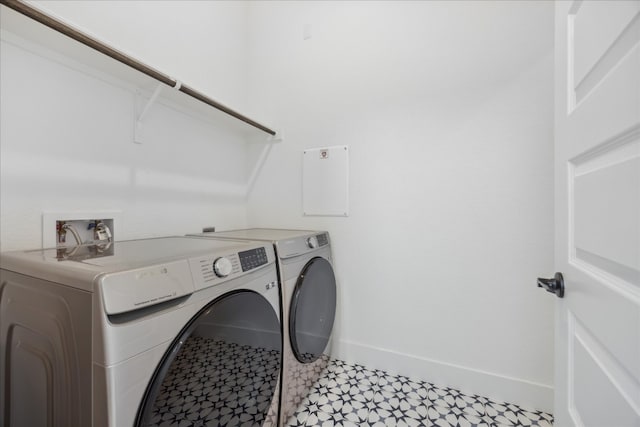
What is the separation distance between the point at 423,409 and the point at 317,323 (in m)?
0.71

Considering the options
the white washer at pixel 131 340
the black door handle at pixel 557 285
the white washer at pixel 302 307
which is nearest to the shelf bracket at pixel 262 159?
the white washer at pixel 302 307

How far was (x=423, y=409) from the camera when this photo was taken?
1.40m

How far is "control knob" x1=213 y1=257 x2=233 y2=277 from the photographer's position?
2.78 feet

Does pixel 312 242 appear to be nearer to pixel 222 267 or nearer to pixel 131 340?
pixel 222 267

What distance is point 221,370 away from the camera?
81cm

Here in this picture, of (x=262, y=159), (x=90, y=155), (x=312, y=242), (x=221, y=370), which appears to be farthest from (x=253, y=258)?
(x=262, y=159)

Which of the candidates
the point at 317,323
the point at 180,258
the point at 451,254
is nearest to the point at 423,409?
the point at 317,323

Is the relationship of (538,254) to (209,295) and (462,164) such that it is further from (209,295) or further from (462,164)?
(209,295)

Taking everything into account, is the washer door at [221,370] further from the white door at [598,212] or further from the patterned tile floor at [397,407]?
the white door at [598,212]

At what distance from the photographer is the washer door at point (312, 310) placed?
1.28m

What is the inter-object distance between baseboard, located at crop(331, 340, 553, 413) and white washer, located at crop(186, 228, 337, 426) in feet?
0.79

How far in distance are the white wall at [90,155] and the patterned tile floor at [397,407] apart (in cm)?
130

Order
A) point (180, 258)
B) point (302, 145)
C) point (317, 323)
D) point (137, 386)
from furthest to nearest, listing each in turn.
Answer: point (302, 145) < point (317, 323) < point (180, 258) < point (137, 386)

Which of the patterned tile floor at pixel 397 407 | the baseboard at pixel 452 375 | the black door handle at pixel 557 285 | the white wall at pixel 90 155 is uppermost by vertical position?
the white wall at pixel 90 155
